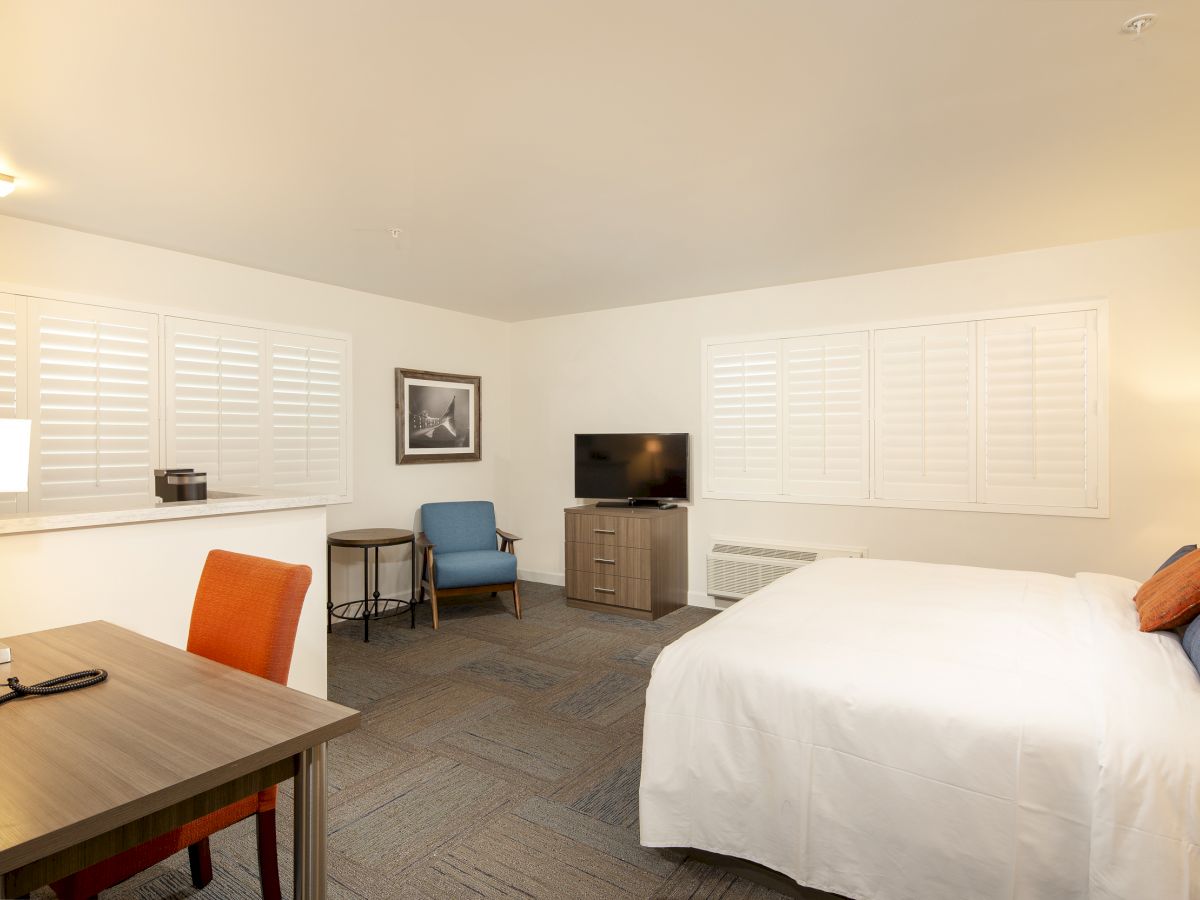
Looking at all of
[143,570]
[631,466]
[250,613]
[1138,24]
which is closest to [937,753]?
[250,613]

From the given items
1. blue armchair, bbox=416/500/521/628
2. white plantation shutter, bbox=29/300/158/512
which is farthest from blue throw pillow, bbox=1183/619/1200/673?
white plantation shutter, bbox=29/300/158/512

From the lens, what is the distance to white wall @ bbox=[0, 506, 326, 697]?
231 centimetres

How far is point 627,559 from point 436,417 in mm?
2140

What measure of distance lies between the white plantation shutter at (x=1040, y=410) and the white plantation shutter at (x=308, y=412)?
4.60 meters

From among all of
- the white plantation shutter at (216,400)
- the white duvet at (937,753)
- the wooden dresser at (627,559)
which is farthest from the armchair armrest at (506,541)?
the white duvet at (937,753)

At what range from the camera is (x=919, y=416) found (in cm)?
457

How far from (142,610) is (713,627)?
223 centimetres

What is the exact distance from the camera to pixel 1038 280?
4148mm

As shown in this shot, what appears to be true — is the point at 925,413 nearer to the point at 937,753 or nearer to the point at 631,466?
the point at 631,466

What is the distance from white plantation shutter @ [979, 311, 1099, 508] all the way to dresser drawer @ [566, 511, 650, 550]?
93.5 inches

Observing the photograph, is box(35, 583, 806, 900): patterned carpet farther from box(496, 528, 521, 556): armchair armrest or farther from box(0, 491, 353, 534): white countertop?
box(0, 491, 353, 534): white countertop

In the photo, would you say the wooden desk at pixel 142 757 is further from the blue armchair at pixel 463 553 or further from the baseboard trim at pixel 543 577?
the baseboard trim at pixel 543 577

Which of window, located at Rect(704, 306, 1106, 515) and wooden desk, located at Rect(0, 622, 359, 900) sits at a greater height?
window, located at Rect(704, 306, 1106, 515)

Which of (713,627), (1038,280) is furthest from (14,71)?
(1038,280)
